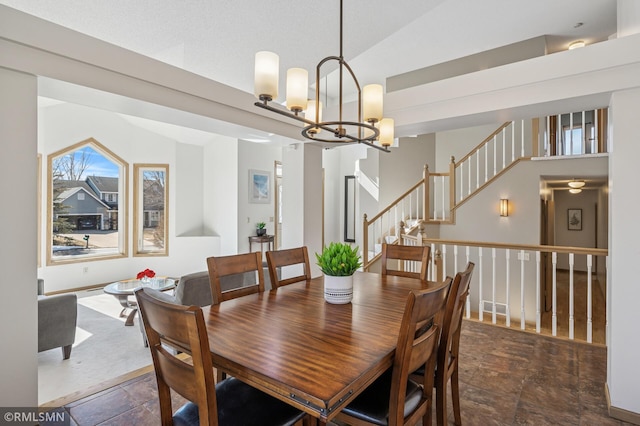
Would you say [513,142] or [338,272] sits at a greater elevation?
[513,142]

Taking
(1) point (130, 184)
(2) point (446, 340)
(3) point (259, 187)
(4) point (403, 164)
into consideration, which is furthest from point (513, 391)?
(1) point (130, 184)

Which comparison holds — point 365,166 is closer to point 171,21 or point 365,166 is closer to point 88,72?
point 171,21

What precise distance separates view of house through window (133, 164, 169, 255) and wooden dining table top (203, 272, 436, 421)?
5.77 m

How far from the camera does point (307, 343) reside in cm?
136

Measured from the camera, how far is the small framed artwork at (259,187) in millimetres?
7043

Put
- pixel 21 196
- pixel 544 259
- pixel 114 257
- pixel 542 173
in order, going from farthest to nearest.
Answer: pixel 114 257, pixel 544 259, pixel 542 173, pixel 21 196

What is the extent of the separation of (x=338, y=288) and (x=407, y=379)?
2.15 ft

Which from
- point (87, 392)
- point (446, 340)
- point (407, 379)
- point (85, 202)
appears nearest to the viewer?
point (407, 379)

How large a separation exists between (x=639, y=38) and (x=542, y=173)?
9.91 ft

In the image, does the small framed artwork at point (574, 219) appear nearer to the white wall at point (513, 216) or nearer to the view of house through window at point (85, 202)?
the white wall at point (513, 216)

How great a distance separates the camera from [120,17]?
8.38ft

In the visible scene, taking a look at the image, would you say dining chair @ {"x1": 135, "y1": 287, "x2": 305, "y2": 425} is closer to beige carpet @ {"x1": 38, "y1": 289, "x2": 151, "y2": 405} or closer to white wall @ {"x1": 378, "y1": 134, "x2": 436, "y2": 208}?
beige carpet @ {"x1": 38, "y1": 289, "x2": 151, "y2": 405}

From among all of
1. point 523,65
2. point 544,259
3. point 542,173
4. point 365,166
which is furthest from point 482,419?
point 365,166

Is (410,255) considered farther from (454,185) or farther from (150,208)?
(150,208)
